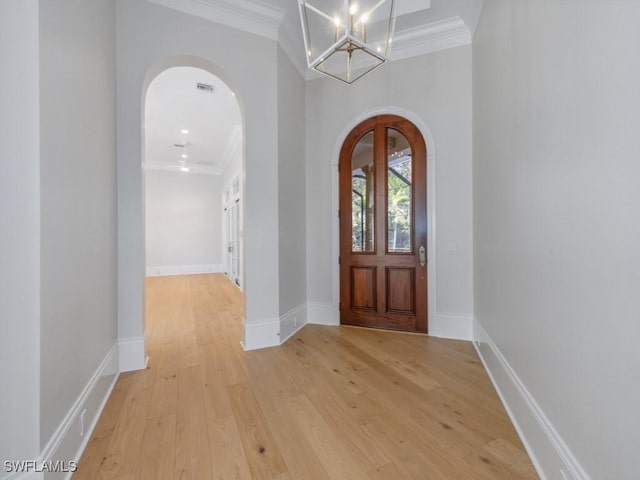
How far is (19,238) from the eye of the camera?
103 cm

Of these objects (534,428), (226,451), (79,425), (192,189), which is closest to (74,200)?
(79,425)

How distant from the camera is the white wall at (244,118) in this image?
87.0 inches

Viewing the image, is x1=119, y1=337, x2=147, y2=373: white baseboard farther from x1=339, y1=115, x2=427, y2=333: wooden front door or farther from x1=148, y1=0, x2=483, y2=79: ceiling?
x1=148, y1=0, x2=483, y2=79: ceiling

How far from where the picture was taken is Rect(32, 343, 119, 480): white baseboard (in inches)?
43.9

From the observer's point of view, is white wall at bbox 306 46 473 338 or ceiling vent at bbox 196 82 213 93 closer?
white wall at bbox 306 46 473 338

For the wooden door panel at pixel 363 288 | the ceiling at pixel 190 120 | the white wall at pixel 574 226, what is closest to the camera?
the white wall at pixel 574 226

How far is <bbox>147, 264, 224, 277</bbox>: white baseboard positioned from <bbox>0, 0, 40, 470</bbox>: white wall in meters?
8.04

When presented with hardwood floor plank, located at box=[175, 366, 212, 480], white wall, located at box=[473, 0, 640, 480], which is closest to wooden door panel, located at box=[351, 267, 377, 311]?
white wall, located at box=[473, 0, 640, 480]

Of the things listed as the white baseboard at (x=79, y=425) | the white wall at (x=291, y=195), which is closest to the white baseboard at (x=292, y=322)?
the white wall at (x=291, y=195)

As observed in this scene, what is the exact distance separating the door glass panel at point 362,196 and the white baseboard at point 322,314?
82 cm

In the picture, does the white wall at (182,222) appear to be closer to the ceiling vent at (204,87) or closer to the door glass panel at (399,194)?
the ceiling vent at (204,87)

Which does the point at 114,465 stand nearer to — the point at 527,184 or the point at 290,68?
the point at 527,184

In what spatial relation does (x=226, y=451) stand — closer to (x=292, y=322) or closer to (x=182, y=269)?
(x=292, y=322)

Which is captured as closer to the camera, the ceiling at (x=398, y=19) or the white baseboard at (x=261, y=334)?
the ceiling at (x=398, y=19)
